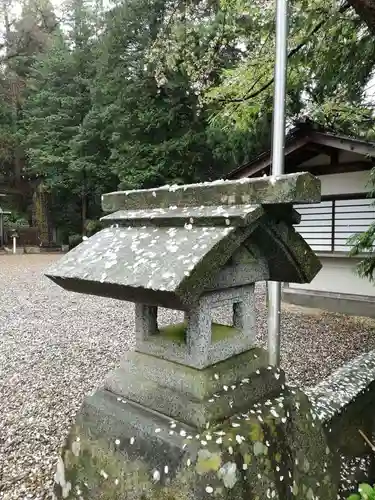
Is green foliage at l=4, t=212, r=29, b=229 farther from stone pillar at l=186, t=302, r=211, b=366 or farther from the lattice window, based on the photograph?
stone pillar at l=186, t=302, r=211, b=366

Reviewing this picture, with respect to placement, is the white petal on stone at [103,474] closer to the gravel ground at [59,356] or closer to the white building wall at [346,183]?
the gravel ground at [59,356]


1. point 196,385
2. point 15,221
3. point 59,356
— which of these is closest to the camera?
point 196,385

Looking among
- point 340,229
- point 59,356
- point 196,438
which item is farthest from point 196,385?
point 340,229

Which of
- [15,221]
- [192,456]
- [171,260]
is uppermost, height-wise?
[171,260]

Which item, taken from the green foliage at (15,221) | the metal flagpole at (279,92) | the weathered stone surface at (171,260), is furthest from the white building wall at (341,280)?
the green foliage at (15,221)

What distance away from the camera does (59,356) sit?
552cm

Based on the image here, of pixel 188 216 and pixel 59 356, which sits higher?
pixel 188 216

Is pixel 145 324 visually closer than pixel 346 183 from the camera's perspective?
Yes

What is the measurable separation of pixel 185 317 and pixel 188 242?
1.31ft

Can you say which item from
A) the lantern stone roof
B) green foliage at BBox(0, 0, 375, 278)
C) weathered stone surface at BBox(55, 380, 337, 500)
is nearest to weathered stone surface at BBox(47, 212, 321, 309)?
the lantern stone roof

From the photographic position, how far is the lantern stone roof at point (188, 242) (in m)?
1.29

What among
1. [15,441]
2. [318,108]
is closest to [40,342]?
[15,441]

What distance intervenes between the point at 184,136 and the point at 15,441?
558 inches

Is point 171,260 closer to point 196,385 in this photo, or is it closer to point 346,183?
point 196,385
